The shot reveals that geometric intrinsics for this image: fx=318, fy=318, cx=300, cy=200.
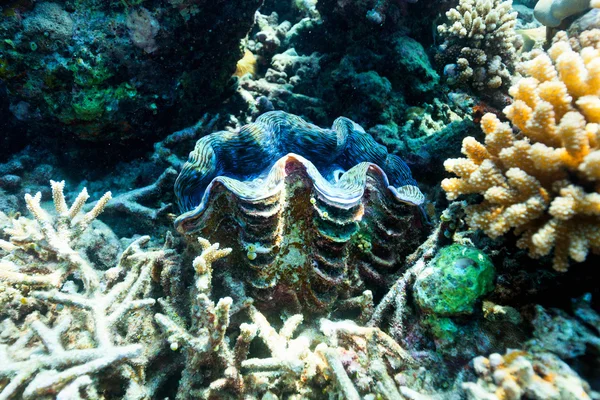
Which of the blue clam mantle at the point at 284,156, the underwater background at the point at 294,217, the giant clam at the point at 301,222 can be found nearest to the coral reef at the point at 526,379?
the underwater background at the point at 294,217

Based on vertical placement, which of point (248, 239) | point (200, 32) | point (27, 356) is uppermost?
point (200, 32)

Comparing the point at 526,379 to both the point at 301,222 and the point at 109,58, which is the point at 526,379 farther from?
the point at 109,58

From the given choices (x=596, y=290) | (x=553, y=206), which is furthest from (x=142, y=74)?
(x=596, y=290)

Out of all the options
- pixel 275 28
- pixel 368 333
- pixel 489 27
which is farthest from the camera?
pixel 275 28

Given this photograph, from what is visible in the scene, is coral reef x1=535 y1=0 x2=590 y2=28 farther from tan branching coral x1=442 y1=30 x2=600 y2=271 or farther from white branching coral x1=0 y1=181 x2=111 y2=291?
white branching coral x1=0 y1=181 x2=111 y2=291

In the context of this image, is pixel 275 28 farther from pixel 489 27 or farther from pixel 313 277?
pixel 313 277

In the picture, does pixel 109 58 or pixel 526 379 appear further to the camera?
pixel 109 58

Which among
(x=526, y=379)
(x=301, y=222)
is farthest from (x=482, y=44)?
(x=526, y=379)

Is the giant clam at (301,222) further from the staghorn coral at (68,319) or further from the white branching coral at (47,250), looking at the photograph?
the white branching coral at (47,250)
